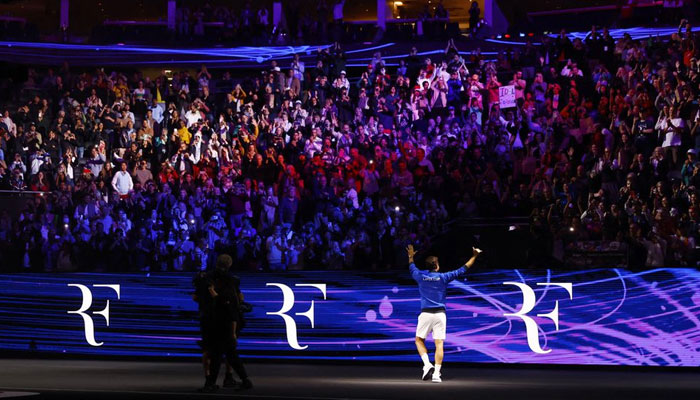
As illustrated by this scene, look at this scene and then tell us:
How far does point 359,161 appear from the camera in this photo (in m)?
24.5

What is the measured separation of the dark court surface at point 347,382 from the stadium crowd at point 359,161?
305 cm

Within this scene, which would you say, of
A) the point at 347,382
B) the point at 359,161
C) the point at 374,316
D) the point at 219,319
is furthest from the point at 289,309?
the point at 359,161

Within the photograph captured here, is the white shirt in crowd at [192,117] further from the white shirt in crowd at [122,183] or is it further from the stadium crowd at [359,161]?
the white shirt in crowd at [122,183]

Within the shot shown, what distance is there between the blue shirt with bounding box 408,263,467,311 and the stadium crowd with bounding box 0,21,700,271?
13.5 ft

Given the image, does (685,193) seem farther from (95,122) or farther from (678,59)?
(95,122)

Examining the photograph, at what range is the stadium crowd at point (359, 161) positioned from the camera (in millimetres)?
20406

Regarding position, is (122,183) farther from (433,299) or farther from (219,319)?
(219,319)

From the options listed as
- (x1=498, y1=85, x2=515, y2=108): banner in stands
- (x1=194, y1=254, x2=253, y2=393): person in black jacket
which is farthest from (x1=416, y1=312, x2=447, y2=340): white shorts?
(x1=498, y1=85, x2=515, y2=108): banner in stands

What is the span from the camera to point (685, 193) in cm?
1903

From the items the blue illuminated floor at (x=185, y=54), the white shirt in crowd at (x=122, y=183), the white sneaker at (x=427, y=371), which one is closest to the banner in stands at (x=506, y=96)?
the blue illuminated floor at (x=185, y=54)

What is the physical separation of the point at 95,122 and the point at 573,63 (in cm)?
1321

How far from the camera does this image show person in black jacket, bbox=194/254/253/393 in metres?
12.6

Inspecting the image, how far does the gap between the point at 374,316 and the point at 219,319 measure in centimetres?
533

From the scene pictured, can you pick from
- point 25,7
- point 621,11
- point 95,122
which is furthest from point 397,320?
point 25,7
